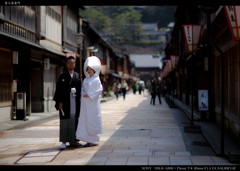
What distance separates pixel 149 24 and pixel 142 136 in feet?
451

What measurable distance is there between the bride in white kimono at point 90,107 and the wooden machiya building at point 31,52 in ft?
19.0

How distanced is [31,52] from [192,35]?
9.28 meters

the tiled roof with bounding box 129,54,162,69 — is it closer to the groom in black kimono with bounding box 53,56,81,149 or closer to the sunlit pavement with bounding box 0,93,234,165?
the sunlit pavement with bounding box 0,93,234,165

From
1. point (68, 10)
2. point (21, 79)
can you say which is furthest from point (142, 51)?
point (21, 79)

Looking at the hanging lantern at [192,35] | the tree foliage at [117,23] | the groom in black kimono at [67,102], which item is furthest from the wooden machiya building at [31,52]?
the tree foliage at [117,23]

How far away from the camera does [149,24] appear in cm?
14612

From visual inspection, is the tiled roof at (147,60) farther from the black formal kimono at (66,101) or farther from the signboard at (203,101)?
the black formal kimono at (66,101)

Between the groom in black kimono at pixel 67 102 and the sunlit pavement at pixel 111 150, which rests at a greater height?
the groom in black kimono at pixel 67 102

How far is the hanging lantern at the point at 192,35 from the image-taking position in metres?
14.2

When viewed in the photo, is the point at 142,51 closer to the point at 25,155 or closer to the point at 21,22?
the point at 21,22

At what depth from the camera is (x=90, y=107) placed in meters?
9.55

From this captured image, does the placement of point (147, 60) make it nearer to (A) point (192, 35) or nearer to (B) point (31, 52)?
(B) point (31, 52)

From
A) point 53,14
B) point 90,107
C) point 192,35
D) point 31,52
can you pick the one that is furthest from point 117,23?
point 90,107

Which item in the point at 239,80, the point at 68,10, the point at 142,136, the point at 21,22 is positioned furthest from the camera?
the point at 68,10
